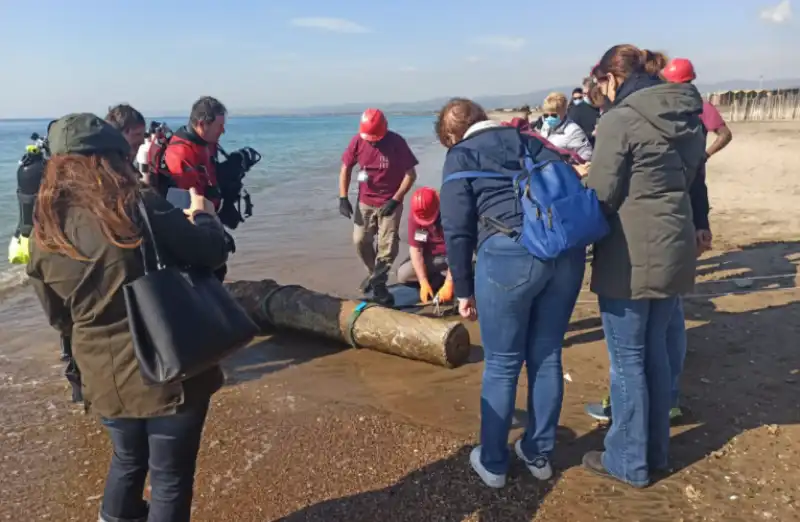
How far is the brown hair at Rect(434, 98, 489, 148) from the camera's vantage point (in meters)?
3.14

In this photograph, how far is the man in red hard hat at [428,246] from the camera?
5.64 meters

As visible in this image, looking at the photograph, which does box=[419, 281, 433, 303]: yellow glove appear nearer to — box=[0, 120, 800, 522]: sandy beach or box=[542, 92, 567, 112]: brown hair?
box=[0, 120, 800, 522]: sandy beach

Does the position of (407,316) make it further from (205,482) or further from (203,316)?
(203,316)

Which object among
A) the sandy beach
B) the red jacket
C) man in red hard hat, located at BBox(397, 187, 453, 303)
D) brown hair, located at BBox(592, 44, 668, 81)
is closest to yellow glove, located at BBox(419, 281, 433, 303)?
man in red hard hat, located at BBox(397, 187, 453, 303)

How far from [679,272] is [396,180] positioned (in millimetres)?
3998

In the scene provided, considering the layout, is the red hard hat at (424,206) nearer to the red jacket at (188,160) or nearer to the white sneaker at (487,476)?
the red jacket at (188,160)

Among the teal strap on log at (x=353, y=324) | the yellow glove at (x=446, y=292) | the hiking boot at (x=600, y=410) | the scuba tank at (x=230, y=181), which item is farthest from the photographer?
the yellow glove at (x=446, y=292)

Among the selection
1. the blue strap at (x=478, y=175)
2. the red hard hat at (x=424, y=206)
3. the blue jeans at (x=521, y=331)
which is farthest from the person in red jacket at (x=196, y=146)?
the blue jeans at (x=521, y=331)

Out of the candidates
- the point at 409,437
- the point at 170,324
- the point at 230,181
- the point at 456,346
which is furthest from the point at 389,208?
the point at 170,324

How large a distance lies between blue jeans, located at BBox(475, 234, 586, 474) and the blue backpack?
0.09 metres

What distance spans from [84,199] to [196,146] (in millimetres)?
2631

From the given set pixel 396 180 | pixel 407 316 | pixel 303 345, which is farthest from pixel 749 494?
pixel 396 180

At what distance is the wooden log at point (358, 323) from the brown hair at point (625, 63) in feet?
7.43

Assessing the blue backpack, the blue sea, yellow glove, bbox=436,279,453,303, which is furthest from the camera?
the blue sea
